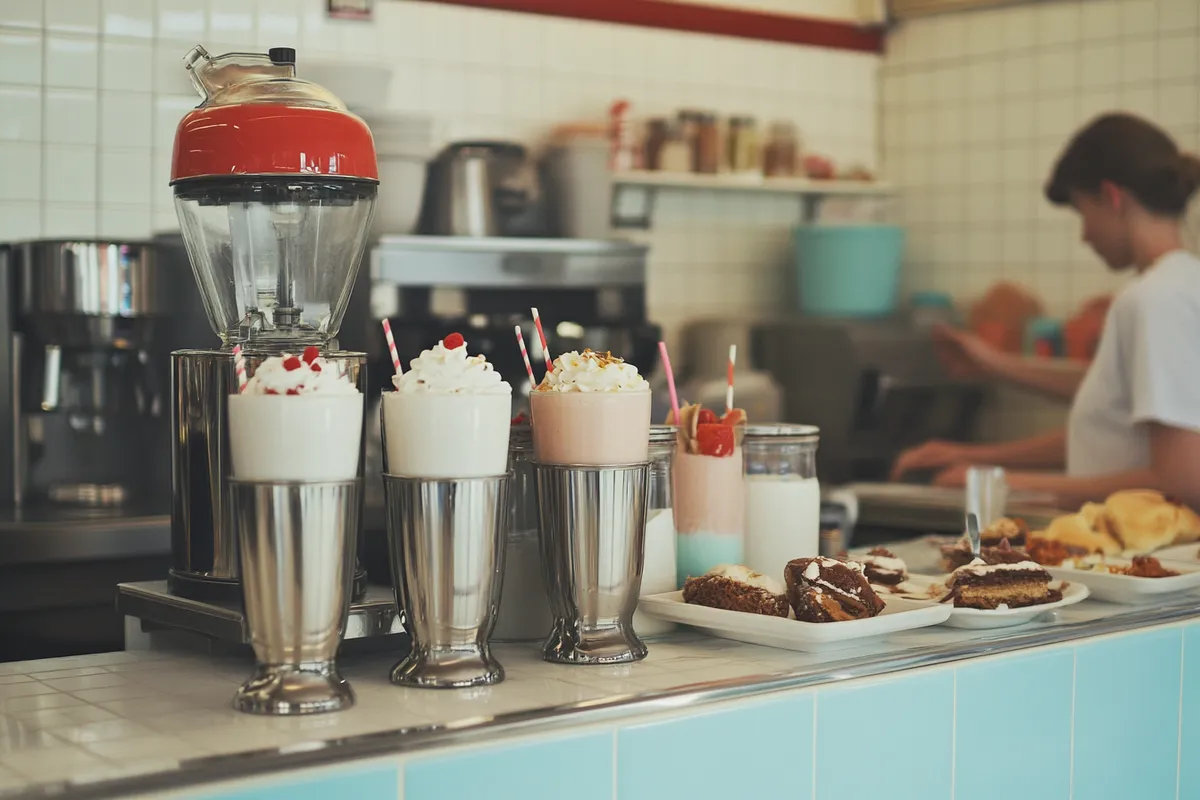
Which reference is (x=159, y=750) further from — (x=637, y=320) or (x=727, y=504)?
(x=637, y=320)

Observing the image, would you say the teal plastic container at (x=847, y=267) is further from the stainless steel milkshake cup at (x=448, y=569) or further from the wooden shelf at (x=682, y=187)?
the stainless steel milkshake cup at (x=448, y=569)

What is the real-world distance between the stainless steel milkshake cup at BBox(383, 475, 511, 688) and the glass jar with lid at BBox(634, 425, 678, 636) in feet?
1.17

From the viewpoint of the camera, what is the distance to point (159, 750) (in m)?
1.25

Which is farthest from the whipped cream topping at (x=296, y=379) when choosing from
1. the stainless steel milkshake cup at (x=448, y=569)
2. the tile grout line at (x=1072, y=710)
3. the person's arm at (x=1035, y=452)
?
the person's arm at (x=1035, y=452)

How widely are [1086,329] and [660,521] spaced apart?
3255 mm

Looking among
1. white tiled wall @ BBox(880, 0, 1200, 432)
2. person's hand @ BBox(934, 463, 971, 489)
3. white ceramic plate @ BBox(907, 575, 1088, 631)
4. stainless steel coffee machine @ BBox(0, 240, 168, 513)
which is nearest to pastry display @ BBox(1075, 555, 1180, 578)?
white ceramic plate @ BBox(907, 575, 1088, 631)

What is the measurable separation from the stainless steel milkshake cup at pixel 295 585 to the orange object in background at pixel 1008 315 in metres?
4.00

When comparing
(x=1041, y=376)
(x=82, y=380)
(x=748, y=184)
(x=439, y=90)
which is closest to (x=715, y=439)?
(x=82, y=380)

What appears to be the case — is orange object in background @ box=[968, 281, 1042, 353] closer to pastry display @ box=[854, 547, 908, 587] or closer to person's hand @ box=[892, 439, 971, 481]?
person's hand @ box=[892, 439, 971, 481]

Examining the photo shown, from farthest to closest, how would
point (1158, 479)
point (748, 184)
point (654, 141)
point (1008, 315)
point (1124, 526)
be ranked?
1. point (1008, 315)
2. point (748, 184)
3. point (654, 141)
4. point (1158, 479)
5. point (1124, 526)

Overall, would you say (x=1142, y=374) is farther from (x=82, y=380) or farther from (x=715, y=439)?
(x=82, y=380)

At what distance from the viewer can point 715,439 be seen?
1856 millimetres

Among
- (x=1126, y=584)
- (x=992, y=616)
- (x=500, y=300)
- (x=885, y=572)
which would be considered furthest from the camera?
(x=500, y=300)

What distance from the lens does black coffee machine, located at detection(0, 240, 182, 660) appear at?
303cm
